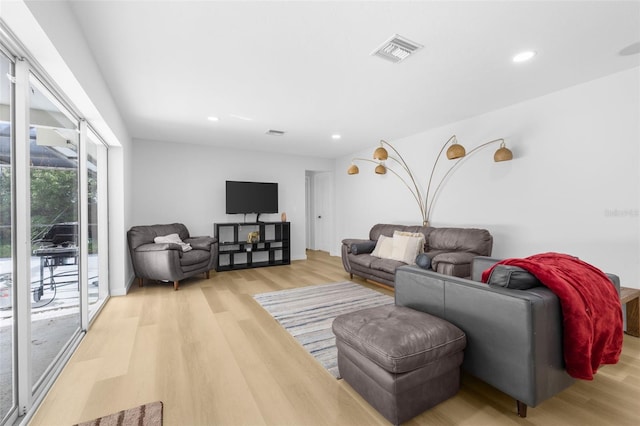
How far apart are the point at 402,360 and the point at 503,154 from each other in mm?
3026

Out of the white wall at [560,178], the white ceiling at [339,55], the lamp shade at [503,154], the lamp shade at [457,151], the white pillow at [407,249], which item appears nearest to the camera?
the white ceiling at [339,55]

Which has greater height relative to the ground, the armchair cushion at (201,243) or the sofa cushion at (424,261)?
the armchair cushion at (201,243)

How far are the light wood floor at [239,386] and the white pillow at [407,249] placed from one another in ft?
6.64

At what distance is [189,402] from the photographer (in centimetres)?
169

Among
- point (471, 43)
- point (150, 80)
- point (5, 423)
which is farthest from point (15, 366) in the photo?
point (471, 43)

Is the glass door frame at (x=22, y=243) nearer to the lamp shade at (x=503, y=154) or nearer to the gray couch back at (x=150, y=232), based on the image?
the gray couch back at (x=150, y=232)

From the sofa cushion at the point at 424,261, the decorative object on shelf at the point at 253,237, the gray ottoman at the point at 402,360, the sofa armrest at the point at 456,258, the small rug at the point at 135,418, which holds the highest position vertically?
the decorative object on shelf at the point at 253,237

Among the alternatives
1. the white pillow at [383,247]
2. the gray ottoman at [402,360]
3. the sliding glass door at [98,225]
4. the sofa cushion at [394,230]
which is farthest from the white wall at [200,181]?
the gray ottoman at [402,360]

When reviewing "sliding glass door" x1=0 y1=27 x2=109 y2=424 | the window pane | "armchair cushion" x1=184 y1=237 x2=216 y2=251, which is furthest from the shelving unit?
the window pane

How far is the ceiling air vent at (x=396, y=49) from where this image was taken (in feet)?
7.16

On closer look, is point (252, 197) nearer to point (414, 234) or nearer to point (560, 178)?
point (414, 234)

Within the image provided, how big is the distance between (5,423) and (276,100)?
326cm

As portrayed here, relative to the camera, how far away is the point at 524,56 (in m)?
2.43

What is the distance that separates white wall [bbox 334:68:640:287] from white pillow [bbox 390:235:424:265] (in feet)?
2.36
